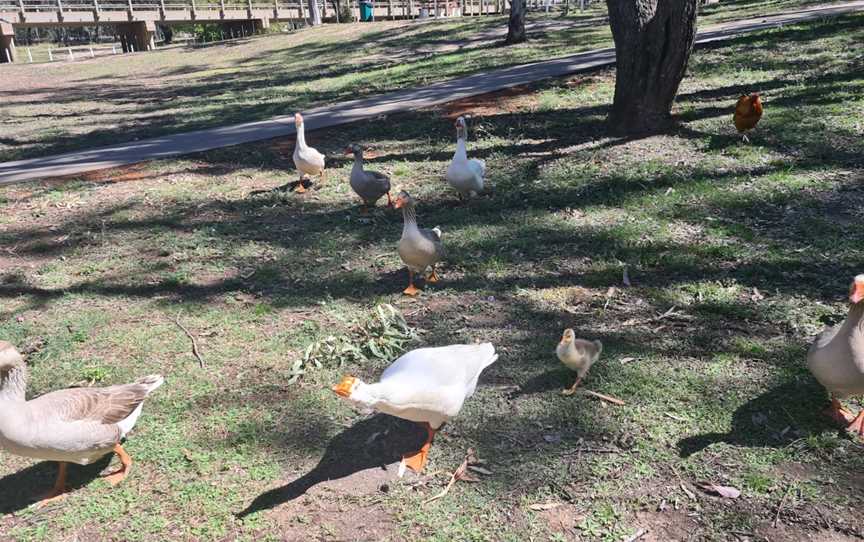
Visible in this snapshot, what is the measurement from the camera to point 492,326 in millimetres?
4871

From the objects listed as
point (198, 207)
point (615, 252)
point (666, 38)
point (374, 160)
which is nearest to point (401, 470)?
point (615, 252)

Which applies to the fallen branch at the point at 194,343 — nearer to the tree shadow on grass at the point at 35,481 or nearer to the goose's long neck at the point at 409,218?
the tree shadow on grass at the point at 35,481

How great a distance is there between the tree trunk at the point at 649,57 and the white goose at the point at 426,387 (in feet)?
21.4

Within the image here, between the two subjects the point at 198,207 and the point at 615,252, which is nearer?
the point at 615,252

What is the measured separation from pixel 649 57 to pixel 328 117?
645 cm

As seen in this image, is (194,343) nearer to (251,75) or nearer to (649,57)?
(649,57)

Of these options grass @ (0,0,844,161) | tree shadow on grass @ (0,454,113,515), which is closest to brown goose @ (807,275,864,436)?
tree shadow on grass @ (0,454,113,515)

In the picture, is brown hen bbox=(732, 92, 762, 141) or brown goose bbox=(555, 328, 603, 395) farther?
brown hen bbox=(732, 92, 762, 141)

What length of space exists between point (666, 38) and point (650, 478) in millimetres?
7050

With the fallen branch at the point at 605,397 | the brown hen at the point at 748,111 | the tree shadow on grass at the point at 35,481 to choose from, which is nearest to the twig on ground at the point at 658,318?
the fallen branch at the point at 605,397

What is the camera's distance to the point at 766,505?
309 cm

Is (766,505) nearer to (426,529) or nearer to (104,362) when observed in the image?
(426,529)

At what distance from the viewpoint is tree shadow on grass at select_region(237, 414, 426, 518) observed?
3.36m

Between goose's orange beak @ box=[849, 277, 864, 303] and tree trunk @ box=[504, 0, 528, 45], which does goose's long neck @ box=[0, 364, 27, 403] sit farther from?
tree trunk @ box=[504, 0, 528, 45]
